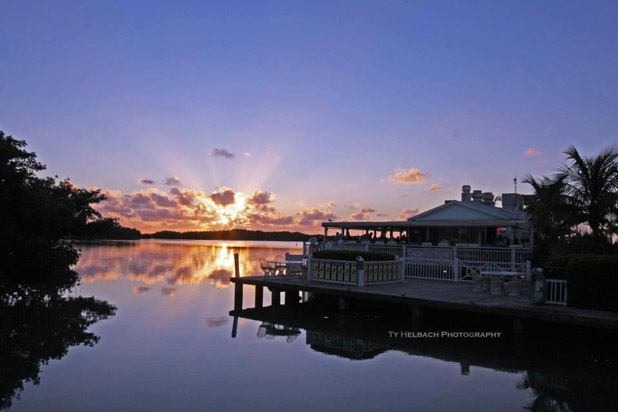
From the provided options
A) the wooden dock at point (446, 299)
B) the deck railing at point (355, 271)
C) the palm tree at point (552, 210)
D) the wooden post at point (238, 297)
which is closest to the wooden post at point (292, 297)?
the wooden dock at point (446, 299)

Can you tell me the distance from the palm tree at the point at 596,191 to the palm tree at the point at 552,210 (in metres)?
0.24

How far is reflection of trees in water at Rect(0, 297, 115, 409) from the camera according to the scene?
416 inches

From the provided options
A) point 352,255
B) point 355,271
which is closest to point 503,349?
point 355,271

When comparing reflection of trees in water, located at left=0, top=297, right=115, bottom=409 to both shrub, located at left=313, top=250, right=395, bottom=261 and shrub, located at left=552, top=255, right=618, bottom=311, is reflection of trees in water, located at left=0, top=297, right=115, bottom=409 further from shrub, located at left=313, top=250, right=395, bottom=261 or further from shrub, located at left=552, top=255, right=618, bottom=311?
shrub, located at left=552, top=255, right=618, bottom=311

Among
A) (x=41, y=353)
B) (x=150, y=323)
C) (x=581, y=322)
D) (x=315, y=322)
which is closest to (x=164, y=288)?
(x=150, y=323)

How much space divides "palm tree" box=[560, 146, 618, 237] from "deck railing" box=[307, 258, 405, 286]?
6.05m

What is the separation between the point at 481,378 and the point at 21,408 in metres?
8.17

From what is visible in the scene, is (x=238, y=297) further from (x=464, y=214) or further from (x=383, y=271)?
(x=464, y=214)

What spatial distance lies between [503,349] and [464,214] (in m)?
11.6

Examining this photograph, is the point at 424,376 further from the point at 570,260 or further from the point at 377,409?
the point at 570,260

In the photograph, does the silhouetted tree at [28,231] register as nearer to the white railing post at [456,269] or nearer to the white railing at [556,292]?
the white railing post at [456,269]

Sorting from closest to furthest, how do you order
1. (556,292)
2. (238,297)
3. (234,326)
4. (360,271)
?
(556,292) → (234,326) → (360,271) → (238,297)

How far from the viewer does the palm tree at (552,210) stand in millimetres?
16672

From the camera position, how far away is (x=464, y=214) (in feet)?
79.3
